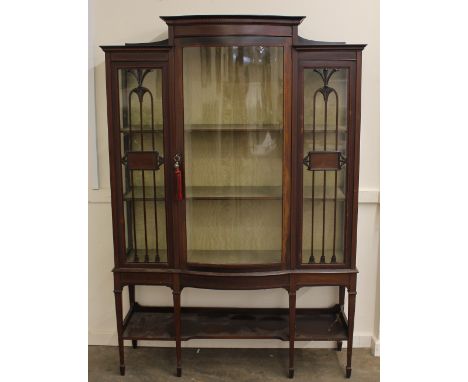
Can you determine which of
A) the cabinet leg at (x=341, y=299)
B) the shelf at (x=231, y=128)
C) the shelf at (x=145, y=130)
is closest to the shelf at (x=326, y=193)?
the shelf at (x=231, y=128)

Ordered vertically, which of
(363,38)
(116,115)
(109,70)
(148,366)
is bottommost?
(148,366)

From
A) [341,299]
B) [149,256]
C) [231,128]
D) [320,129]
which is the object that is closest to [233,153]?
[231,128]

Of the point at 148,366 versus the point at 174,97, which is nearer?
the point at 174,97

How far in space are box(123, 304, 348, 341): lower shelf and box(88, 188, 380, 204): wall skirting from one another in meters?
0.64

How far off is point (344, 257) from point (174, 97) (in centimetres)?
117

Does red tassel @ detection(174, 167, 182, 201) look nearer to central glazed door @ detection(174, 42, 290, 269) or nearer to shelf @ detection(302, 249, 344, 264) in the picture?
central glazed door @ detection(174, 42, 290, 269)

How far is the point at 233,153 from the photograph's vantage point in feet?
7.24

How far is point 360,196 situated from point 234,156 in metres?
0.77

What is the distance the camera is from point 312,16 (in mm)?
2297

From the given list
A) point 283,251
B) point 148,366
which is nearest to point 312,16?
point 283,251

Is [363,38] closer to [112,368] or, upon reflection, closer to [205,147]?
[205,147]

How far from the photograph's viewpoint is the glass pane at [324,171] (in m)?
2.10

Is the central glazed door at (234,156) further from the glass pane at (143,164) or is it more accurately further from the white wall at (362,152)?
the white wall at (362,152)

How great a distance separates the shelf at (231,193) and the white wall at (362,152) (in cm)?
31
